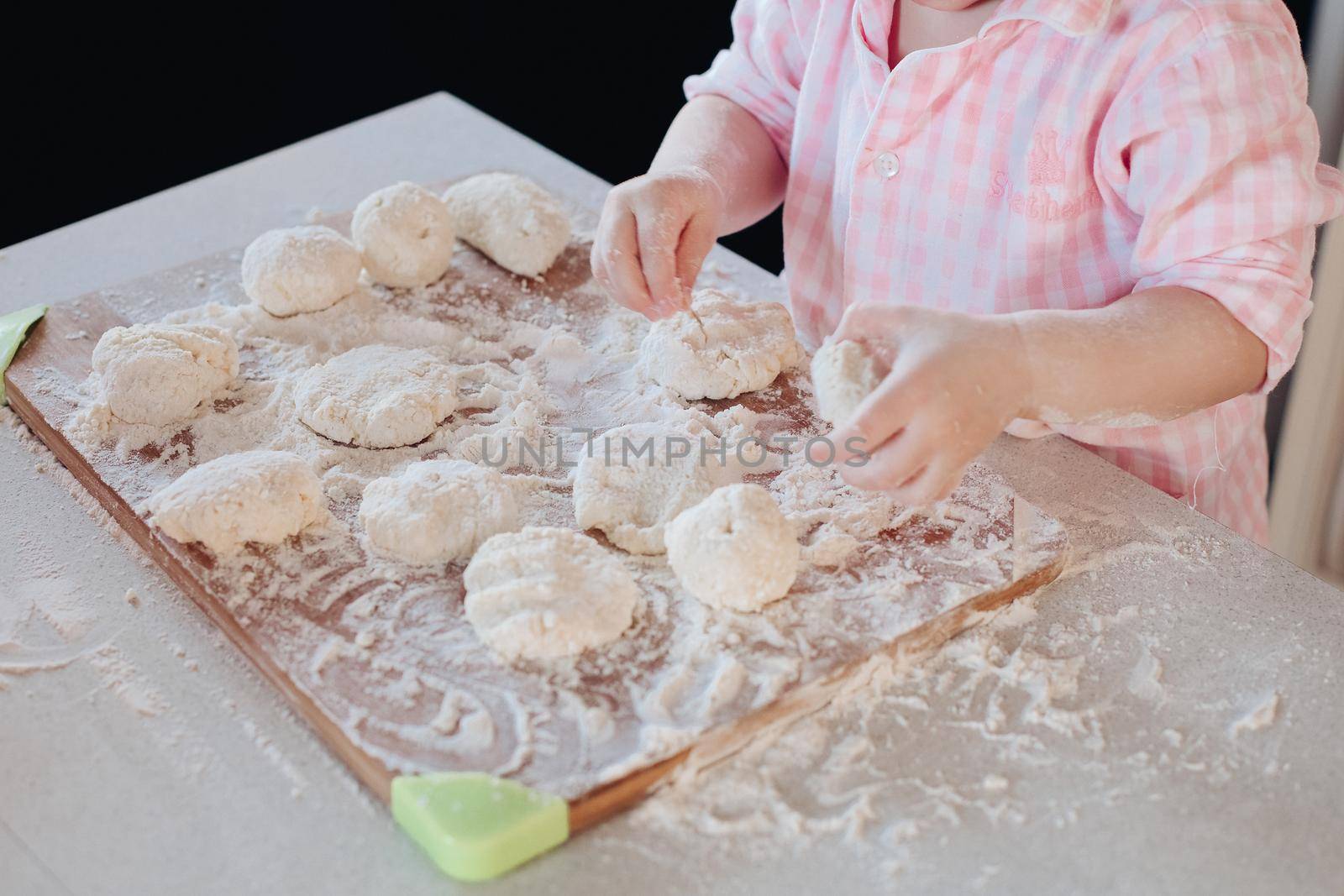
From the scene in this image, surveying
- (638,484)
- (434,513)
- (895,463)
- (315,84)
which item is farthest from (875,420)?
(315,84)

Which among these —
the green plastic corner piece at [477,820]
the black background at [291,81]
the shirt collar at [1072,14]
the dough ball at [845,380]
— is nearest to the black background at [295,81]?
the black background at [291,81]

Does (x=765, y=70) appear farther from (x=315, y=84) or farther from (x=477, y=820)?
(x=315, y=84)

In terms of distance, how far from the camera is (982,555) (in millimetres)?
1061

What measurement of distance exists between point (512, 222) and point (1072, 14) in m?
0.63

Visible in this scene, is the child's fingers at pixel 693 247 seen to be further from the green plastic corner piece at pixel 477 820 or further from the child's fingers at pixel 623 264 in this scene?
the green plastic corner piece at pixel 477 820

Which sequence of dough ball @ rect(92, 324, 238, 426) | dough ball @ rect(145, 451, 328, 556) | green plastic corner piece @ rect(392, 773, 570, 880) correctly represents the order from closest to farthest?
green plastic corner piece @ rect(392, 773, 570, 880), dough ball @ rect(145, 451, 328, 556), dough ball @ rect(92, 324, 238, 426)

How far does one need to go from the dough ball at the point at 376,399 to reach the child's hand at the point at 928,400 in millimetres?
413

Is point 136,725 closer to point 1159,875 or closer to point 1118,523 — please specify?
point 1159,875

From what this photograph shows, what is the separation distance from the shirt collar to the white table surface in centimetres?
40

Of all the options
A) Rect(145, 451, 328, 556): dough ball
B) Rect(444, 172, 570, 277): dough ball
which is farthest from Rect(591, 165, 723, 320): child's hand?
Rect(145, 451, 328, 556): dough ball

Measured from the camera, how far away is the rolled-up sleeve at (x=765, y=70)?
4.76ft

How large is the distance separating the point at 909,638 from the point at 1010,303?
1.41 ft

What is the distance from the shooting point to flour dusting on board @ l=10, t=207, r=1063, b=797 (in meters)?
0.91

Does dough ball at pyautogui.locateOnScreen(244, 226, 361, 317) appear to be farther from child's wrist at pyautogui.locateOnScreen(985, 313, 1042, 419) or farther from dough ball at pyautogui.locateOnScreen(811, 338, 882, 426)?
child's wrist at pyautogui.locateOnScreen(985, 313, 1042, 419)
